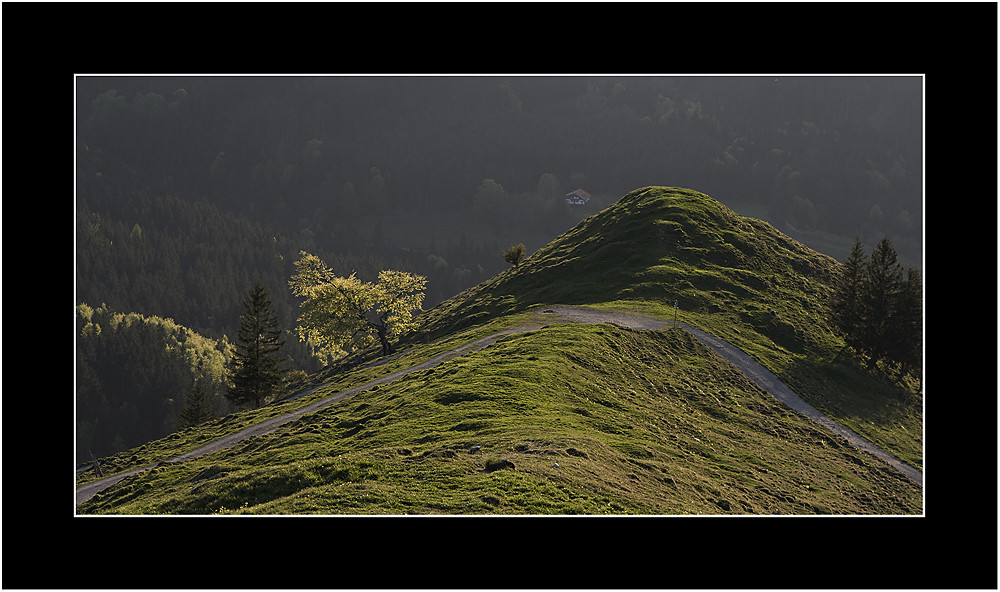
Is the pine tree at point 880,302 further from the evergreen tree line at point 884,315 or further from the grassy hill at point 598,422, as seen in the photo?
the grassy hill at point 598,422

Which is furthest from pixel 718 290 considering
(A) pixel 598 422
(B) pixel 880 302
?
(A) pixel 598 422

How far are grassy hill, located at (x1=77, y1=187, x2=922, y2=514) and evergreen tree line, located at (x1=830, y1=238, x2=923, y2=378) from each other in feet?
9.35

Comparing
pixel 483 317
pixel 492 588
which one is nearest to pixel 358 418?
pixel 492 588

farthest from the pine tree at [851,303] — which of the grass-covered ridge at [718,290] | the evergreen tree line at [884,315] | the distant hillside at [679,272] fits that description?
the distant hillside at [679,272]

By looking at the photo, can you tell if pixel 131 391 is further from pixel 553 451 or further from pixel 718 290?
pixel 553 451

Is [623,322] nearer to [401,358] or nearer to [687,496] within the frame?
[401,358]

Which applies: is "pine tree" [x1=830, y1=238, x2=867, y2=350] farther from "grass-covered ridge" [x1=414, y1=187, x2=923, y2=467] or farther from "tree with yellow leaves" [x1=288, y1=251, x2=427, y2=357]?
"tree with yellow leaves" [x1=288, y1=251, x2=427, y2=357]

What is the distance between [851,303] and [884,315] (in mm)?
3376

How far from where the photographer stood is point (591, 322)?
61344mm

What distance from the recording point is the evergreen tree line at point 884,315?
2638 inches

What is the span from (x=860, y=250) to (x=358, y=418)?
5709cm

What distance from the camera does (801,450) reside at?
47062mm

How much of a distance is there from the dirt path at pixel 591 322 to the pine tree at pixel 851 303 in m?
15.4

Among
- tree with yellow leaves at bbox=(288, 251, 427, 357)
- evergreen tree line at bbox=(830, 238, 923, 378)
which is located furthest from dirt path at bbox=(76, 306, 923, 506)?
evergreen tree line at bbox=(830, 238, 923, 378)
